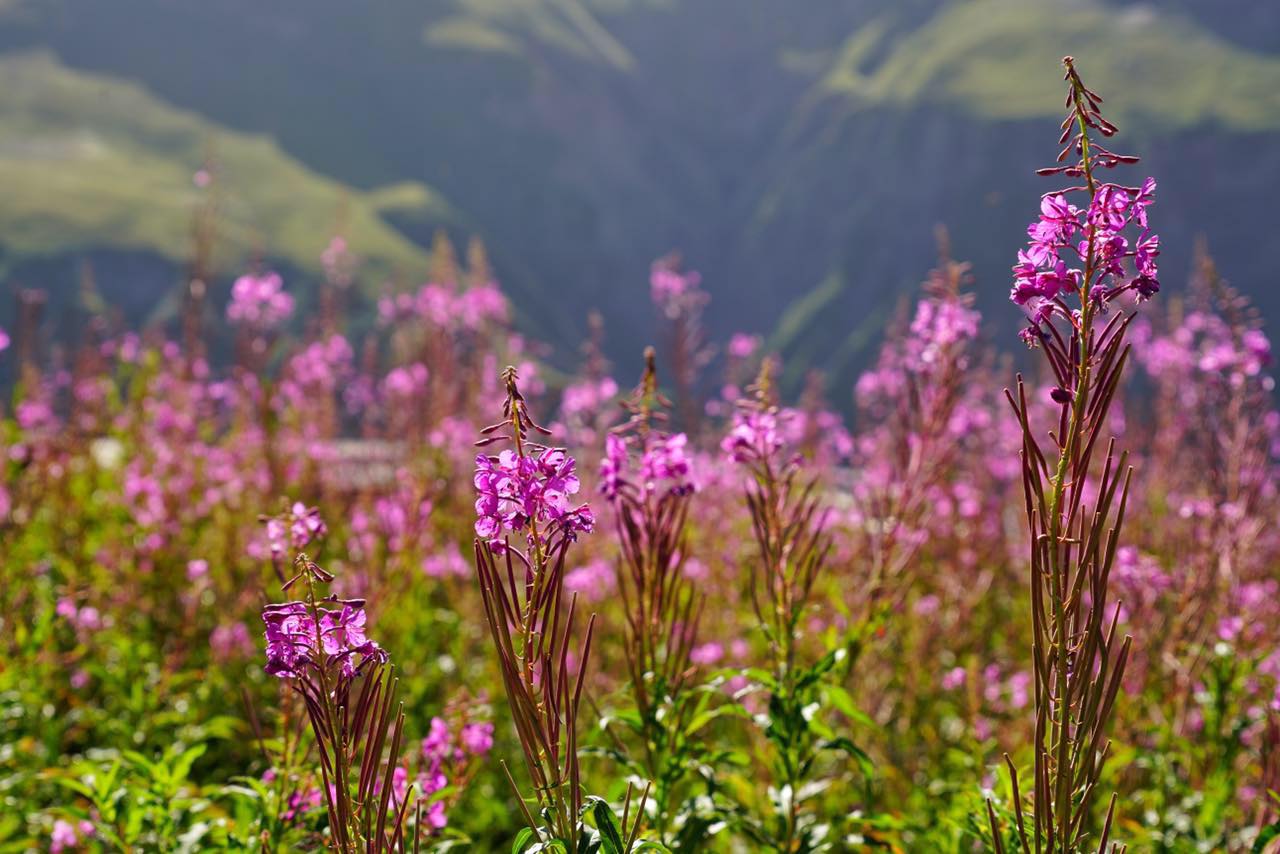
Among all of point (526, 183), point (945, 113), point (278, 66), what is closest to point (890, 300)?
point (945, 113)

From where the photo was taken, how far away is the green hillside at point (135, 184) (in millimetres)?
117312

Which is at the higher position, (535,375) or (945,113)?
(945,113)

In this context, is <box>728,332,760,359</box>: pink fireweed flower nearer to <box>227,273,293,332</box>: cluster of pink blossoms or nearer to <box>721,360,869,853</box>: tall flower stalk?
<box>227,273,293,332</box>: cluster of pink blossoms

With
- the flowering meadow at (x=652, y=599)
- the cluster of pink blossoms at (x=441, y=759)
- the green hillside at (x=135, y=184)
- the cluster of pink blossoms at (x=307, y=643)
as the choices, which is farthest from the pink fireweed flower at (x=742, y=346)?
the green hillside at (x=135, y=184)

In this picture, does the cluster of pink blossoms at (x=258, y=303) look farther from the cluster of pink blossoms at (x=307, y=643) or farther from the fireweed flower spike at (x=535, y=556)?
the fireweed flower spike at (x=535, y=556)

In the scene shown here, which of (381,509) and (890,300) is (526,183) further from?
(381,509)

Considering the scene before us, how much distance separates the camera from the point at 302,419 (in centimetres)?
942

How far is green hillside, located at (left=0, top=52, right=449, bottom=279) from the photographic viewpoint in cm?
11731

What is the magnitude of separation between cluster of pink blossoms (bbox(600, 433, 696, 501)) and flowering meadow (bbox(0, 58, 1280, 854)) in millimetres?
15

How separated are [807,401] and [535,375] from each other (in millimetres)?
2883

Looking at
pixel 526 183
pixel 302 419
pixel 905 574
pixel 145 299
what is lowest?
pixel 905 574

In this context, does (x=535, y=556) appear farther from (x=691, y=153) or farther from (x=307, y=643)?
(x=691, y=153)

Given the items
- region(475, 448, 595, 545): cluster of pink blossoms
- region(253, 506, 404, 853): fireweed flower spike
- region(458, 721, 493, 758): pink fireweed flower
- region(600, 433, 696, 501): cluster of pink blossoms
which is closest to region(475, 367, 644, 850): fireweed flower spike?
region(475, 448, 595, 545): cluster of pink blossoms

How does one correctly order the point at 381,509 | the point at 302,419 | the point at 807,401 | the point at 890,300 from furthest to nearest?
the point at 890,300 → the point at 807,401 → the point at 302,419 → the point at 381,509
